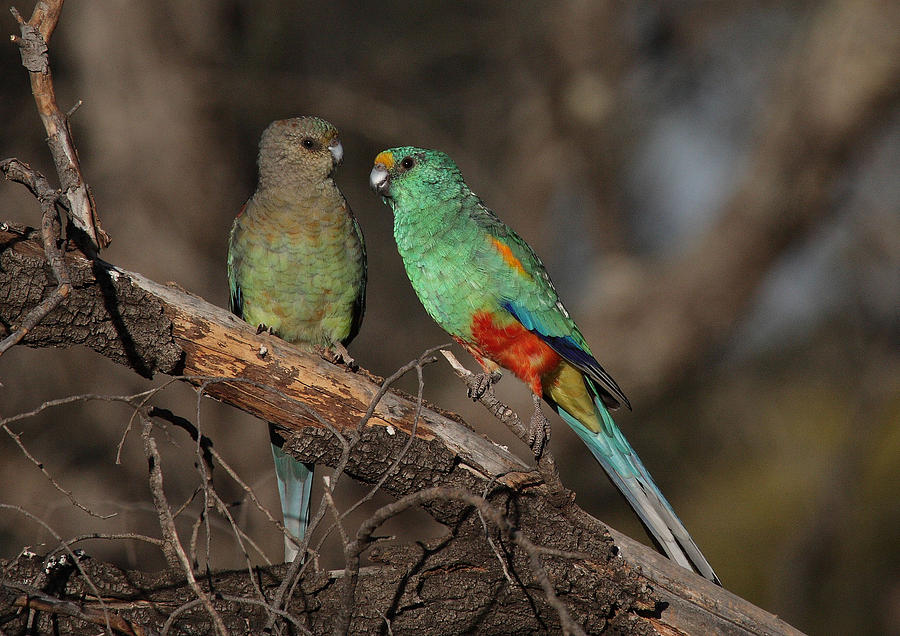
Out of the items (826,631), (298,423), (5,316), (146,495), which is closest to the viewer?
(5,316)

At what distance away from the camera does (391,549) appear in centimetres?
299

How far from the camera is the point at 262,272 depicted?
4324 millimetres

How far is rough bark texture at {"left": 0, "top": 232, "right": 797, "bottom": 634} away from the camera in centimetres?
277

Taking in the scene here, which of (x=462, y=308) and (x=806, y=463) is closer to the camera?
(x=462, y=308)

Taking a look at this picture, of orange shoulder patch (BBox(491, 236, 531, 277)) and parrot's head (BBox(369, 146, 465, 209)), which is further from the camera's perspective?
parrot's head (BBox(369, 146, 465, 209))

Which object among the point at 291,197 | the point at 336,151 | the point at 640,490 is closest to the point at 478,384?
the point at 640,490

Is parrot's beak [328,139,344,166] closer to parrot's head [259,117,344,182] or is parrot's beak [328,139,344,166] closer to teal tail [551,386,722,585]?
parrot's head [259,117,344,182]

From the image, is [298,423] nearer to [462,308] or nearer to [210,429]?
[462,308]

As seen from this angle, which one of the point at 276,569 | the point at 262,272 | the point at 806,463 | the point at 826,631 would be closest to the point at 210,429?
the point at 262,272

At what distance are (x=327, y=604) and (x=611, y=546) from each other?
3.40ft

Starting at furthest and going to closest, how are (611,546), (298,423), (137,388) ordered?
1. (137,388)
2. (298,423)
3. (611,546)

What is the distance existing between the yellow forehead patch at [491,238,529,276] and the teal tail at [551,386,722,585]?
69cm

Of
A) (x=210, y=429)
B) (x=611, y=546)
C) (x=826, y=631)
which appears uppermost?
(x=210, y=429)

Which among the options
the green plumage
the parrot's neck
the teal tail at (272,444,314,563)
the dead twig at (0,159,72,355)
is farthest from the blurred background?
the dead twig at (0,159,72,355)
